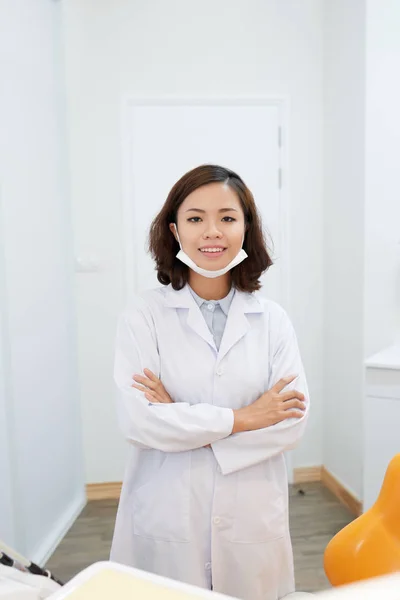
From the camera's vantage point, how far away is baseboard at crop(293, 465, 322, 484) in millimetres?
3387

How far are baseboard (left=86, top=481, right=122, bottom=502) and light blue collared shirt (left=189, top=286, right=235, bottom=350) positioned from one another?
2020 millimetres

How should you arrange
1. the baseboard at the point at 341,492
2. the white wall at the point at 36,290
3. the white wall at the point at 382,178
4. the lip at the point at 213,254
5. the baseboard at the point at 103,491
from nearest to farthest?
the lip at the point at 213,254 < the white wall at the point at 36,290 < the white wall at the point at 382,178 < the baseboard at the point at 341,492 < the baseboard at the point at 103,491

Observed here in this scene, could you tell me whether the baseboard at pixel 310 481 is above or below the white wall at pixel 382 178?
below

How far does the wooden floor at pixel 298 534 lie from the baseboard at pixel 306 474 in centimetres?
5

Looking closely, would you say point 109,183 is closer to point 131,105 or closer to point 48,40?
point 131,105

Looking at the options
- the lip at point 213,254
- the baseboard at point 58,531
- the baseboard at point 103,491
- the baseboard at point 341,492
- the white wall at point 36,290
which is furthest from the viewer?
the baseboard at point 103,491

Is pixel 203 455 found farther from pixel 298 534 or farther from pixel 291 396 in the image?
pixel 298 534

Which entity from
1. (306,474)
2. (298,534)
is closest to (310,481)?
(306,474)

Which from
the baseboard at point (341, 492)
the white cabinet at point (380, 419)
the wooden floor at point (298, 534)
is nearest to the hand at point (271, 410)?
the white cabinet at point (380, 419)

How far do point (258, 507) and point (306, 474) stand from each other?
206 cm

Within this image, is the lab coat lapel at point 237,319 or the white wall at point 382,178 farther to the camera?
the white wall at point 382,178

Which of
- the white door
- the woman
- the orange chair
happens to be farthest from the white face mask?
the white door

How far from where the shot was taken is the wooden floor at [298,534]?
96.0 inches

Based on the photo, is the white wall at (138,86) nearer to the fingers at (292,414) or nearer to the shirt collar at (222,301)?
the shirt collar at (222,301)
